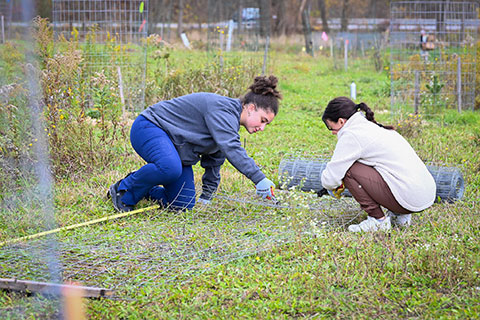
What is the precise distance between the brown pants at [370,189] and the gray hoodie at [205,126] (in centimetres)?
60

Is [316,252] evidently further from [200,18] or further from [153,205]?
[200,18]

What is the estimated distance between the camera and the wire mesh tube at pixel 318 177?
3.97 m

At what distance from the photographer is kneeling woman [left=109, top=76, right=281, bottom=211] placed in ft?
11.8

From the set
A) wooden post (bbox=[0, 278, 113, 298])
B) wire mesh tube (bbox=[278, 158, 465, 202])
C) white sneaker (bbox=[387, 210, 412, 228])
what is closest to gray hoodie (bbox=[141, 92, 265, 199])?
wire mesh tube (bbox=[278, 158, 465, 202])

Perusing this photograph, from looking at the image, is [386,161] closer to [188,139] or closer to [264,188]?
[264,188]

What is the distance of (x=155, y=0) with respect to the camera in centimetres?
2267

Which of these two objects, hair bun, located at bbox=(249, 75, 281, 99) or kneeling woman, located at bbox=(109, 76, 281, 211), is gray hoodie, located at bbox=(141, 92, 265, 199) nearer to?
kneeling woman, located at bbox=(109, 76, 281, 211)

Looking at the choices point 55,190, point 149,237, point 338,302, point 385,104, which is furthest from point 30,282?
point 385,104

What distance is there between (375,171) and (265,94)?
0.91 meters

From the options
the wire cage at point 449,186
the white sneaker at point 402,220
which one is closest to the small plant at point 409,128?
the wire cage at point 449,186

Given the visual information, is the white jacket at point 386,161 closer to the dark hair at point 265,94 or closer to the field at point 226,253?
the field at point 226,253

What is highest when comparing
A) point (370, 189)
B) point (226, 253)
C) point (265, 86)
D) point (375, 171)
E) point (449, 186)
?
point (265, 86)

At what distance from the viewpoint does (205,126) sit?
12.3ft

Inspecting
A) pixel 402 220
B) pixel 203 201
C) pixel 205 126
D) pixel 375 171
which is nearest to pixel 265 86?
pixel 205 126
